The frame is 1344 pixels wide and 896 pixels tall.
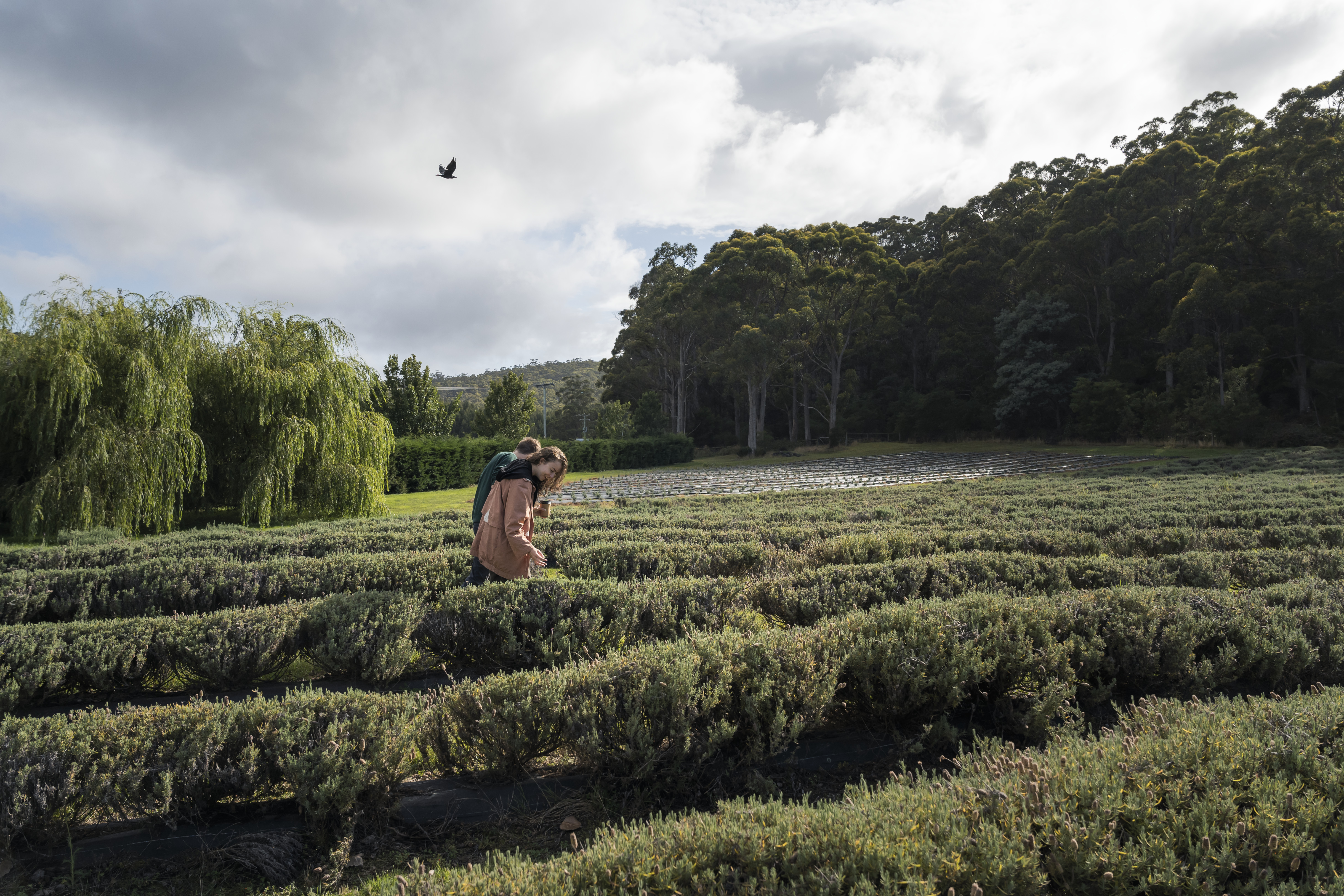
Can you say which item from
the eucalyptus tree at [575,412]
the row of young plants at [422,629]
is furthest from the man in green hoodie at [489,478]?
A: the eucalyptus tree at [575,412]

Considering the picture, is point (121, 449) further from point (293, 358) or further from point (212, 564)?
point (212, 564)

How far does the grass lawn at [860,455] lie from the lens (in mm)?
21250

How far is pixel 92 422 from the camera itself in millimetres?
11539

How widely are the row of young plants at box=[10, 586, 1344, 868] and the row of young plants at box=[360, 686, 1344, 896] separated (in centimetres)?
14

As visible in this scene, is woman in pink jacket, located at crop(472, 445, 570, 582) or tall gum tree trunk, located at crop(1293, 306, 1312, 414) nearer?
woman in pink jacket, located at crop(472, 445, 570, 582)

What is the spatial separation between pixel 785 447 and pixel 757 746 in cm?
4465

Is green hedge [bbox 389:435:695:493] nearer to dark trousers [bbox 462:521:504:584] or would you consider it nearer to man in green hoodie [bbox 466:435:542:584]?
man in green hoodie [bbox 466:435:542:584]

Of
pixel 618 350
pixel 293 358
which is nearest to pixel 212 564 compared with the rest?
pixel 293 358

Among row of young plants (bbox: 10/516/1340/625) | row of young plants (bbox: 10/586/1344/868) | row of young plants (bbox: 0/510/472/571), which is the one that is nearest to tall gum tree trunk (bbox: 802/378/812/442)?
row of young plants (bbox: 10/516/1340/625)

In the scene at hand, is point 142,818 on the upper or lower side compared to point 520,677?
lower

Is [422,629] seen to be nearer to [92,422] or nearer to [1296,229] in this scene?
[92,422]

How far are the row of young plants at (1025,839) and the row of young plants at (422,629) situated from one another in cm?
230

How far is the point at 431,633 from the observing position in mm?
4988

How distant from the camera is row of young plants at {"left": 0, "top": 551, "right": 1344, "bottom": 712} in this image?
4473 mm
